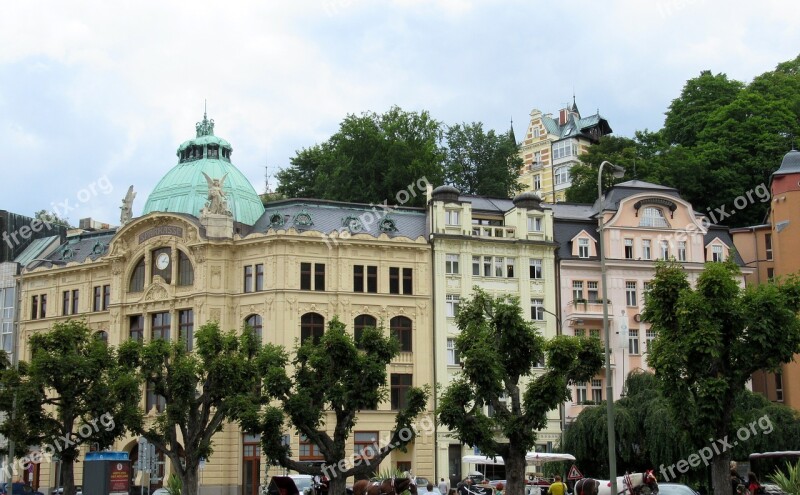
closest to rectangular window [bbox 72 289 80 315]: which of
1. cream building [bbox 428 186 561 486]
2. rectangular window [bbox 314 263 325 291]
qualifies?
rectangular window [bbox 314 263 325 291]

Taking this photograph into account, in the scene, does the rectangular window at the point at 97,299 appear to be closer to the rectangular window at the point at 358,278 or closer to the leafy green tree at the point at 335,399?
the rectangular window at the point at 358,278

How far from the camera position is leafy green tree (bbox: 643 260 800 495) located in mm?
39312

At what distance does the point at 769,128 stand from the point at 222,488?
47261 millimetres

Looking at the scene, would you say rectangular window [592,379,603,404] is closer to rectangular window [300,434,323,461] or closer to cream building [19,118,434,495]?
cream building [19,118,434,495]

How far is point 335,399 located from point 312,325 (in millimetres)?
21784

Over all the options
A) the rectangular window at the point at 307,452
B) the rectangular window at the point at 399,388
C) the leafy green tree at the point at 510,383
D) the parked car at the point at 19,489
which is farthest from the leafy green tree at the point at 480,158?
the leafy green tree at the point at 510,383

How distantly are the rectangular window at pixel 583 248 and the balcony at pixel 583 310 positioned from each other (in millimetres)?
3368

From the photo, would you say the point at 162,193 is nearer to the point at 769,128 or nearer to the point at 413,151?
the point at 413,151

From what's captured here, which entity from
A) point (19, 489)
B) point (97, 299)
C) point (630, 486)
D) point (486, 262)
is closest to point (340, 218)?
point (486, 262)

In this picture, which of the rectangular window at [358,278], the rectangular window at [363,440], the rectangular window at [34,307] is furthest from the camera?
the rectangular window at [34,307]

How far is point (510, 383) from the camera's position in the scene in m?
42.4

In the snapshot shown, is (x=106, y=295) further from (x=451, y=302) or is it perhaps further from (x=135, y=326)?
(x=451, y=302)

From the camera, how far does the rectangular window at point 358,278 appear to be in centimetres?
6731

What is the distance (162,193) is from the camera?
7262 cm
